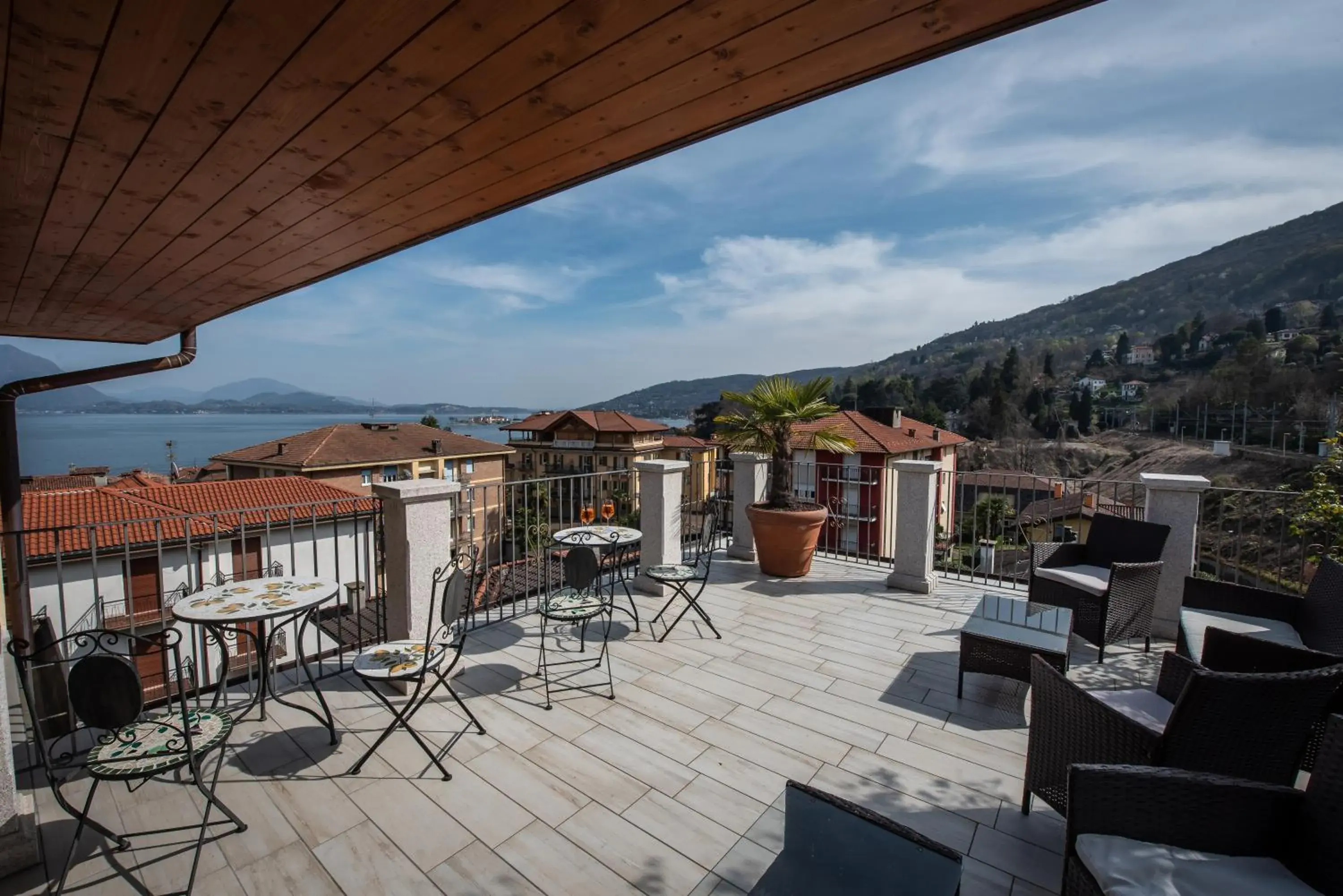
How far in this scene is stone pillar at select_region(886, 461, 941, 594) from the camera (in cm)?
512

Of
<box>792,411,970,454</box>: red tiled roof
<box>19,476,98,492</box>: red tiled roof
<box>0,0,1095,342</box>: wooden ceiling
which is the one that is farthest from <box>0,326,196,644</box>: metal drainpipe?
<box>19,476,98,492</box>: red tiled roof

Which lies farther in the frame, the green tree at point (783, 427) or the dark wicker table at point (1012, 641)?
the green tree at point (783, 427)

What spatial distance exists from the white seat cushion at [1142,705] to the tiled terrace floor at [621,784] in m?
0.54

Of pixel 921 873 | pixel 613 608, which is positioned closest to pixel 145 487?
pixel 613 608

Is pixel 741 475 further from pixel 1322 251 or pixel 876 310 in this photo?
pixel 1322 251

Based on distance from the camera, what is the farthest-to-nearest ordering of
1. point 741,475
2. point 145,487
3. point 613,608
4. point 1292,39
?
point 145,487 < point 741,475 < point 1292,39 < point 613,608

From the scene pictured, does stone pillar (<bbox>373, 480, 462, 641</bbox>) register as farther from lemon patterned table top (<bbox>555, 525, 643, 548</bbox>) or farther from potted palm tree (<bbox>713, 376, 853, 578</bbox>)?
potted palm tree (<bbox>713, 376, 853, 578</bbox>)

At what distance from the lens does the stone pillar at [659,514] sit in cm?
519

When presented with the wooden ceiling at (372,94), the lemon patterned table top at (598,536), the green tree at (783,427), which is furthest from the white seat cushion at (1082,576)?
the wooden ceiling at (372,94)

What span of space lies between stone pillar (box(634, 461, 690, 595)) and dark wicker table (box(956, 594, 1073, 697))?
2576mm

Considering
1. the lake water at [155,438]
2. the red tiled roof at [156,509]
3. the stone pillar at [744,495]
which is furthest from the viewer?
the lake water at [155,438]

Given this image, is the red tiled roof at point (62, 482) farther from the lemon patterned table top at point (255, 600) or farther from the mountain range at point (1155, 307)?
the mountain range at point (1155, 307)

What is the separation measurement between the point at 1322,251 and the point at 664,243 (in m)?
110

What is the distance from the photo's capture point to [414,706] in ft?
9.62
